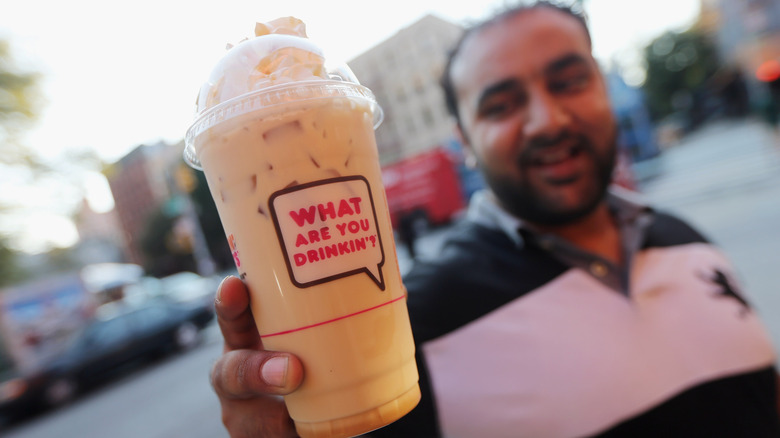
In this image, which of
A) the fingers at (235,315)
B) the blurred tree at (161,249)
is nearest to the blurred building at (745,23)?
the fingers at (235,315)

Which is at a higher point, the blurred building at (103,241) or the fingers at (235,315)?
the blurred building at (103,241)

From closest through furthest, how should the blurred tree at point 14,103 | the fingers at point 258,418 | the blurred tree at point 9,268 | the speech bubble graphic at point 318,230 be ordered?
the speech bubble graphic at point 318,230 < the fingers at point 258,418 < the blurred tree at point 14,103 < the blurred tree at point 9,268

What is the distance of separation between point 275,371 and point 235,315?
0.40 ft

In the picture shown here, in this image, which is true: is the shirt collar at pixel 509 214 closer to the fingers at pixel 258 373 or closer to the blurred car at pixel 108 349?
the fingers at pixel 258 373

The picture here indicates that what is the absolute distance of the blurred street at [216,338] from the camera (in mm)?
4207

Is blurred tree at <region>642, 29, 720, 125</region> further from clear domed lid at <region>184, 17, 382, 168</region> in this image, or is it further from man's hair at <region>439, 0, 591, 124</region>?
clear domed lid at <region>184, 17, 382, 168</region>

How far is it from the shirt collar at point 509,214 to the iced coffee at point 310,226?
75 centimetres

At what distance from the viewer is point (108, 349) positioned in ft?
25.3

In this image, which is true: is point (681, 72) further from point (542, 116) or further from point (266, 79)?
point (266, 79)

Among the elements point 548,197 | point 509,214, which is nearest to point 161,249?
point 509,214

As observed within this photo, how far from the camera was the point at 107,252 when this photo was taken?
35.8 metres

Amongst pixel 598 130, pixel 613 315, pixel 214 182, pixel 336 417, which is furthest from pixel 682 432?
pixel 214 182

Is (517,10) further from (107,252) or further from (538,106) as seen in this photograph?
(107,252)

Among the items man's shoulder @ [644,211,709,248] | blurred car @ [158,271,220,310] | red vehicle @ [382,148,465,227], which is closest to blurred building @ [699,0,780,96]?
red vehicle @ [382,148,465,227]
